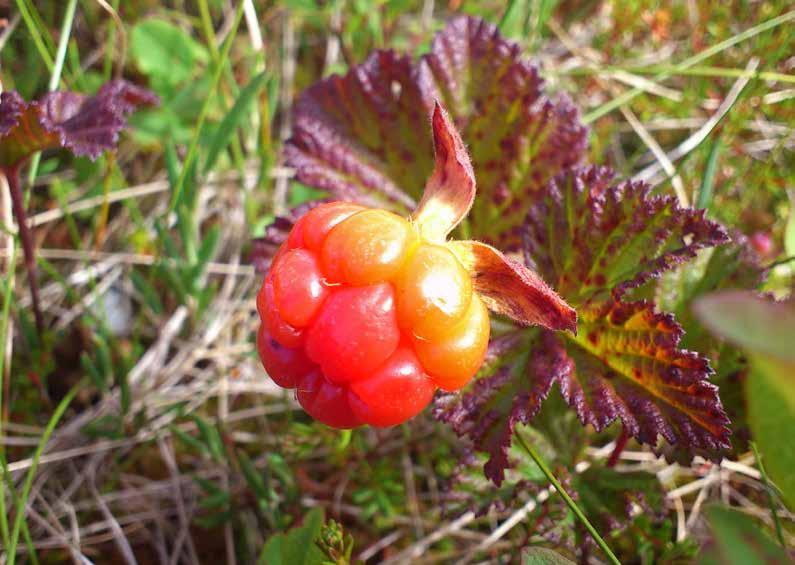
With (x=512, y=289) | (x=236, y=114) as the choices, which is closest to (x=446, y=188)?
(x=512, y=289)

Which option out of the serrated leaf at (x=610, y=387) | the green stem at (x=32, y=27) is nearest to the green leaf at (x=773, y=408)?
the serrated leaf at (x=610, y=387)

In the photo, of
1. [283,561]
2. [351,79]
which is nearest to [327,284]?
[283,561]

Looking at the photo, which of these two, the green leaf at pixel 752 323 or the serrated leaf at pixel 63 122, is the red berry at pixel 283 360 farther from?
the serrated leaf at pixel 63 122

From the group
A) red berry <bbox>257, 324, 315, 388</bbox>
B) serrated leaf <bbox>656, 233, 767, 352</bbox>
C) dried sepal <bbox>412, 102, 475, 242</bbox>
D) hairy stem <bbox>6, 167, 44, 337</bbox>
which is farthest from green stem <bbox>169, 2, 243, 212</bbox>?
serrated leaf <bbox>656, 233, 767, 352</bbox>

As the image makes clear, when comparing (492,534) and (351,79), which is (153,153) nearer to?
(351,79)

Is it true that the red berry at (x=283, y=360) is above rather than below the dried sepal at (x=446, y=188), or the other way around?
below
